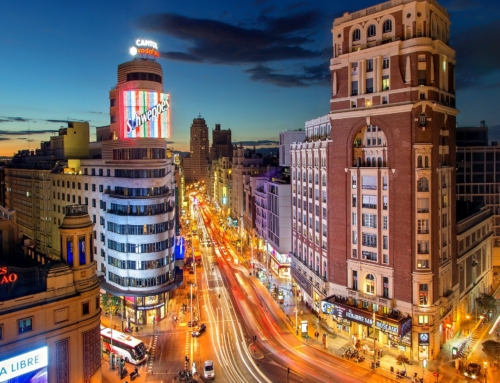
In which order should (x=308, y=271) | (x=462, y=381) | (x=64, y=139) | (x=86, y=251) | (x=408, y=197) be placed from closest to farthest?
(x=86, y=251)
(x=462, y=381)
(x=408, y=197)
(x=308, y=271)
(x=64, y=139)

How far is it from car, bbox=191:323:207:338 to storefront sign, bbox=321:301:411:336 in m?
20.9

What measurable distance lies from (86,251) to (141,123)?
38.3 m

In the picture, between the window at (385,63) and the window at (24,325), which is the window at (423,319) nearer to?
the window at (385,63)

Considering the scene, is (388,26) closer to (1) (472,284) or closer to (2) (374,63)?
(2) (374,63)

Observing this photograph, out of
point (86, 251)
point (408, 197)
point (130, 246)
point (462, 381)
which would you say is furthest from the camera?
point (130, 246)

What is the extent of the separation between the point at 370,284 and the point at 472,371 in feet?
60.7

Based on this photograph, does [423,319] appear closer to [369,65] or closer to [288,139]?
[369,65]

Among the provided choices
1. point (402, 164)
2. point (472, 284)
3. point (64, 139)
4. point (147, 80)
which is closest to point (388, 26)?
point (402, 164)

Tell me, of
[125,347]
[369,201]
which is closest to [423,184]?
[369,201]

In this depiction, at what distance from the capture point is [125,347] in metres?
63.6

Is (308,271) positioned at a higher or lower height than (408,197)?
lower

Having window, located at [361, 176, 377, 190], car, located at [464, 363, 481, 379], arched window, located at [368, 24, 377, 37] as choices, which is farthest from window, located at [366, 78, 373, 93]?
car, located at [464, 363, 481, 379]

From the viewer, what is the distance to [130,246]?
80750mm

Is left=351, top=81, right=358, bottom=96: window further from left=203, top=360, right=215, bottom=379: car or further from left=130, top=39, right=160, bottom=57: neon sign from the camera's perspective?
left=203, top=360, right=215, bottom=379: car
